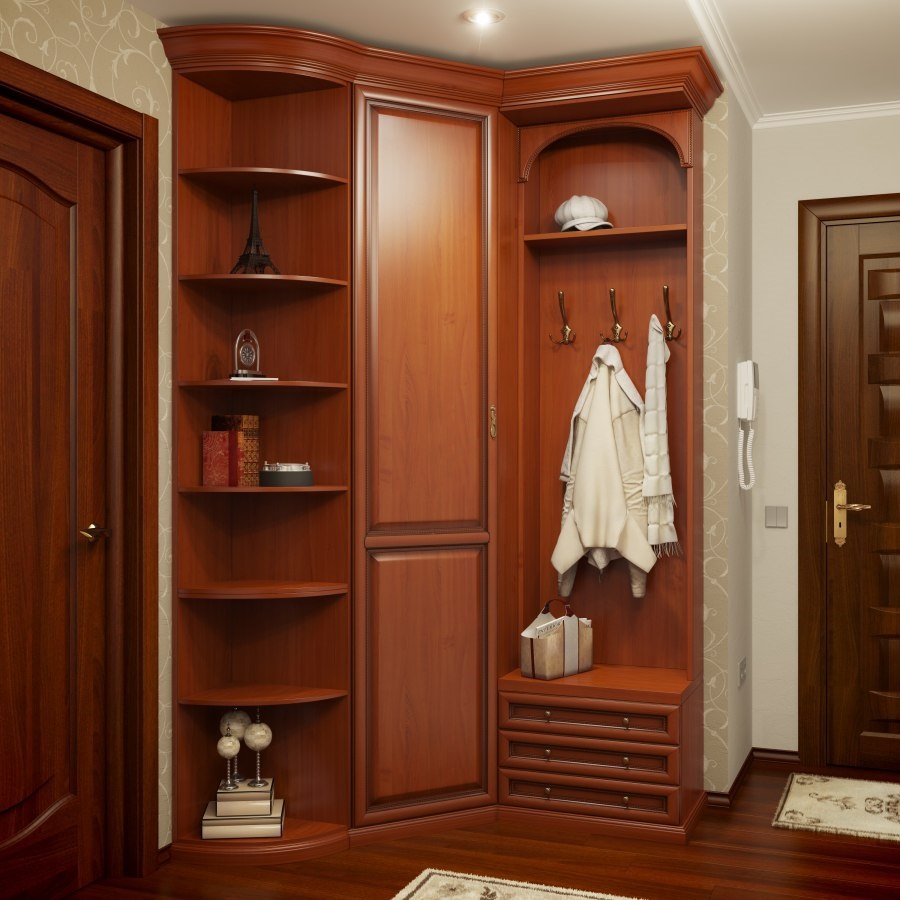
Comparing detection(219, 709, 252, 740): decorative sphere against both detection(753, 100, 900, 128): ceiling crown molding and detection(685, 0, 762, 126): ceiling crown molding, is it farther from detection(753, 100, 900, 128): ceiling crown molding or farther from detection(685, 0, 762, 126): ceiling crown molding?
detection(753, 100, 900, 128): ceiling crown molding

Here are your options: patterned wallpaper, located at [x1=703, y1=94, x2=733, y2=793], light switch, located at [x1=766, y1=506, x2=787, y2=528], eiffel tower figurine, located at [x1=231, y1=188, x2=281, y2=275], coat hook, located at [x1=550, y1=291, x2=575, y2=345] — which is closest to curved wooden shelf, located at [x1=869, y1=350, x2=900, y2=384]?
light switch, located at [x1=766, y1=506, x2=787, y2=528]

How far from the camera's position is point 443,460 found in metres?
3.53

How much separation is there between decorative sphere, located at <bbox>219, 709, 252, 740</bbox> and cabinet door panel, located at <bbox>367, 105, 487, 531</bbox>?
28.4 inches

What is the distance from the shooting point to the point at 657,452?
141 inches

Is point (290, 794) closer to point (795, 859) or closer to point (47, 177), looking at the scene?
point (795, 859)

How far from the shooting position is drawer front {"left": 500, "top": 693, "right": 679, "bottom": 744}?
11.2ft

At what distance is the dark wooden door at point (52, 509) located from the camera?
9.12ft

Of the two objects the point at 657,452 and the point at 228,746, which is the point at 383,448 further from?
the point at 228,746

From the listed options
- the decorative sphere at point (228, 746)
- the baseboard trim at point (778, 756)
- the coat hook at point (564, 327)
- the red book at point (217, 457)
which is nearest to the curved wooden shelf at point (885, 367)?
the coat hook at point (564, 327)

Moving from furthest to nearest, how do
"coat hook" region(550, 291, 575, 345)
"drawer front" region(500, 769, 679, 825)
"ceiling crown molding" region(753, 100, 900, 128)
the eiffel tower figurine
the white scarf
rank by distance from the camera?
"ceiling crown molding" region(753, 100, 900, 128), "coat hook" region(550, 291, 575, 345), the white scarf, "drawer front" region(500, 769, 679, 825), the eiffel tower figurine

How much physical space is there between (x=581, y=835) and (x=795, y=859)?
0.66 metres

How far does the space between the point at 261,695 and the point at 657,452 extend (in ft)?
4.99

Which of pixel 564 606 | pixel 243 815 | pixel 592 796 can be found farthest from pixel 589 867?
pixel 243 815

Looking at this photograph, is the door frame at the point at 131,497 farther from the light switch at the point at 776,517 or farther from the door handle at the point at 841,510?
the door handle at the point at 841,510
